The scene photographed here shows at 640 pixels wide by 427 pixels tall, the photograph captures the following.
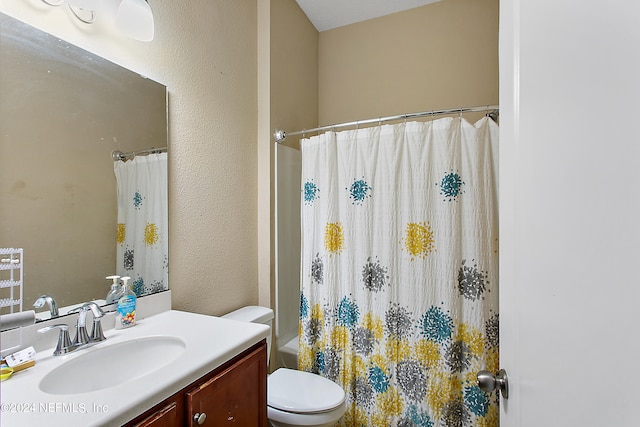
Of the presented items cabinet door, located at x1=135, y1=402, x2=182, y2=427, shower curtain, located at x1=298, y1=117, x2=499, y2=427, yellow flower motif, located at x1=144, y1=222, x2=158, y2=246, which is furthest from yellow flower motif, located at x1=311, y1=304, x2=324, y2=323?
cabinet door, located at x1=135, y1=402, x2=182, y2=427

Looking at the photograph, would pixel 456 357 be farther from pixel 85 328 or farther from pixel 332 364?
pixel 85 328

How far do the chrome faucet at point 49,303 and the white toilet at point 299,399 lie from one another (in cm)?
76

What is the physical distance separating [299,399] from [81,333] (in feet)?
3.14

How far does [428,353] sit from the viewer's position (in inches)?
60.0

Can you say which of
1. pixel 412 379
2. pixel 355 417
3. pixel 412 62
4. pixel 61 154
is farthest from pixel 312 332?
pixel 412 62

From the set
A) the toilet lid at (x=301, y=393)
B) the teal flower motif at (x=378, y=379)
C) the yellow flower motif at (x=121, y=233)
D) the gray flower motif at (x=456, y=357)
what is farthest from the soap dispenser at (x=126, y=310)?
the gray flower motif at (x=456, y=357)

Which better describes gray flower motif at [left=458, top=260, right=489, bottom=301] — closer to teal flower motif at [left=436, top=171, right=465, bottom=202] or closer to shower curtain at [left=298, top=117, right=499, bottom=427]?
shower curtain at [left=298, top=117, right=499, bottom=427]

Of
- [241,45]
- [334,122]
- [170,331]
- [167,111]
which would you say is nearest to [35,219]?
[170,331]

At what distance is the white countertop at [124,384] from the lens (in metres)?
0.60

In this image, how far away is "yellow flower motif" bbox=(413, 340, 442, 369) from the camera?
4.95ft

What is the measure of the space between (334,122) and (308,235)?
1.18m

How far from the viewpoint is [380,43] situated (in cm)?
235

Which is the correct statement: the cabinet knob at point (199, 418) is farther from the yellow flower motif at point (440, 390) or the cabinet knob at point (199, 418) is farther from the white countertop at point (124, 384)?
the yellow flower motif at point (440, 390)

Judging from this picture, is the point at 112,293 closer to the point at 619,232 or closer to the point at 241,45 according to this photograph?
the point at 619,232
